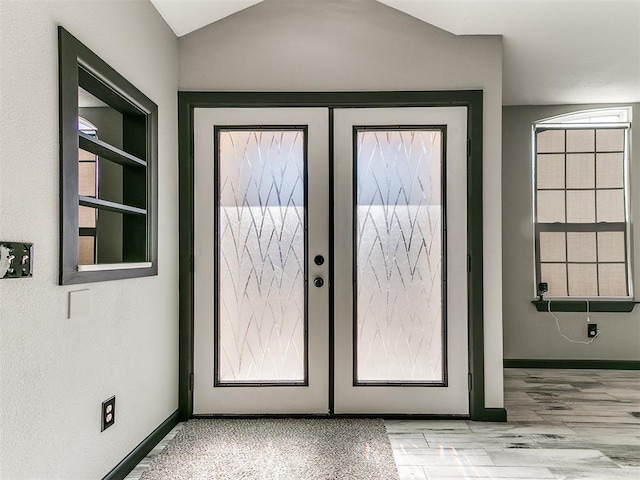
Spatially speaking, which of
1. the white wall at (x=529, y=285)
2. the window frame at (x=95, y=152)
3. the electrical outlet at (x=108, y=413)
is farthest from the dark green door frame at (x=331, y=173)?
the white wall at (x=529, y=285)

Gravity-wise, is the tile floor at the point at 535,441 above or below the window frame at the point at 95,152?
below

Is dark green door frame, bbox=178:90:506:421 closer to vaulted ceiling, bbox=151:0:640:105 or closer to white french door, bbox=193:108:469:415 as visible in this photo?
white french door, bbox=193:108:469:415

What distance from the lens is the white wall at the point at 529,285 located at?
4.59m

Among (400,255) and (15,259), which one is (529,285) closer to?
(400,255)

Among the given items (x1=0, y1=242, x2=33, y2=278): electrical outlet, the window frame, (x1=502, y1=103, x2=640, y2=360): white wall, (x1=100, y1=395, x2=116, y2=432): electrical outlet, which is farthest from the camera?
(x1=502, y1=103, x2=640, y2=360): white wall

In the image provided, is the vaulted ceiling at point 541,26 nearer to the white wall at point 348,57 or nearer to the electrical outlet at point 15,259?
the white wall at point 348,57

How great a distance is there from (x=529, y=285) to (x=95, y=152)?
3.78m

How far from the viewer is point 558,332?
15.1 ft

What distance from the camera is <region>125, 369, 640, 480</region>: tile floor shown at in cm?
244

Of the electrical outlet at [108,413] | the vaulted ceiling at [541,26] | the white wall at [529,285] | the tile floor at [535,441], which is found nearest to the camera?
the electrical outlet at [108,413]

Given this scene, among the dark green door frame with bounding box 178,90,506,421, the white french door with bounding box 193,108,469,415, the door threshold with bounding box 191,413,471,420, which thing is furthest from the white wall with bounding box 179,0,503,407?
the door threshold with bounding box 191,413,471,420

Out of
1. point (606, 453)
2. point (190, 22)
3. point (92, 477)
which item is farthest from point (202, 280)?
point (606, 453)

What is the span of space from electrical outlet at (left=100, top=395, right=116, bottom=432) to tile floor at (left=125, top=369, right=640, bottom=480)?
0.33m

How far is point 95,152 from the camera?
89.9 inches
